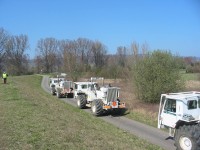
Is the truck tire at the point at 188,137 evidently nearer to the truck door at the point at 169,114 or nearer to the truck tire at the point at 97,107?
the truck door at the point at 169,114

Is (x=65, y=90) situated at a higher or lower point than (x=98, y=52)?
lower

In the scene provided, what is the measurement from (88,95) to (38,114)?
220 inches

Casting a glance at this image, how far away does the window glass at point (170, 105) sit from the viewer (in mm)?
11344

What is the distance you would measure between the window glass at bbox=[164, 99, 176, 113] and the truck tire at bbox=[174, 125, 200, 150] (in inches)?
40.6

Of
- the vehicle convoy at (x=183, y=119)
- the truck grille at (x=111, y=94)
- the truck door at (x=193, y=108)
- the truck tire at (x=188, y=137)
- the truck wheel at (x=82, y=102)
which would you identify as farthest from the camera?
the truck wheel at (x=82, y=102)

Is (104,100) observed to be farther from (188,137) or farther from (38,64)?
(38,64)

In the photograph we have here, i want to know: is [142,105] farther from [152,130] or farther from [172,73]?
[152,130]

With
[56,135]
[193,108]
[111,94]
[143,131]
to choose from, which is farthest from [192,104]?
[111,94]

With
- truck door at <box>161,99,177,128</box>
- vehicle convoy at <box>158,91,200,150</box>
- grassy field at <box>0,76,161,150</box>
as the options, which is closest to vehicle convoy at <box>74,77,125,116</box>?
grassy field at <box>0,76,161,150</box>

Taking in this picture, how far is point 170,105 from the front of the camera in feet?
37.9

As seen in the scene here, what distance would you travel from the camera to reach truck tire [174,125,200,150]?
965 cm

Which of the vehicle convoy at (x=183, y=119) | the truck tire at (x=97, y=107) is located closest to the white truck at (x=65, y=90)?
the truck tire at (x=97, y=107)

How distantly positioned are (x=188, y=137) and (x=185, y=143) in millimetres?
322

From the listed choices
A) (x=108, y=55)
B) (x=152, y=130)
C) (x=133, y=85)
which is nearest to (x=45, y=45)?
(x=108, y=55)
